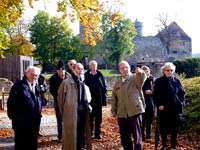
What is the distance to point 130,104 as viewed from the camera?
8.37m

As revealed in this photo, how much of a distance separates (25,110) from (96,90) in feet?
10.3

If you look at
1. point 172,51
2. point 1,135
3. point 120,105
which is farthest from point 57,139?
point 172,51

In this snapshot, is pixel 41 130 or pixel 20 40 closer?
pixel 41 130

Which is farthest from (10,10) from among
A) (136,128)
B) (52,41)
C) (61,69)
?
(52,41)

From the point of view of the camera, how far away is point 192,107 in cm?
1295

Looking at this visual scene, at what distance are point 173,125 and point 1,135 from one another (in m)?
5.38

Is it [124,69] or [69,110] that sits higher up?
[124,69]

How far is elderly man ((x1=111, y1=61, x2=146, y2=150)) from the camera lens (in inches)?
328

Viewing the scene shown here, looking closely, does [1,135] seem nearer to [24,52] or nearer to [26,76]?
→ [26,76]

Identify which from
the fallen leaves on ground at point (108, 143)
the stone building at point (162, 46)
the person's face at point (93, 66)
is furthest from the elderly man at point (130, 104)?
the stone building at point (162, 46)

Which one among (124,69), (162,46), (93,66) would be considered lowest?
(124,69)

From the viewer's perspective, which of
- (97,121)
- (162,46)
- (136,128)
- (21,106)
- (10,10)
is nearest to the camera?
(21,106)

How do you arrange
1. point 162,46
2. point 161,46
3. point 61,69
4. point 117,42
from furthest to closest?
point 162,46 → point 161,46 → point 117,42 → point 61,69

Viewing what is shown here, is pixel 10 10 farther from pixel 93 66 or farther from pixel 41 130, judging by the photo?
pixel 93 66
